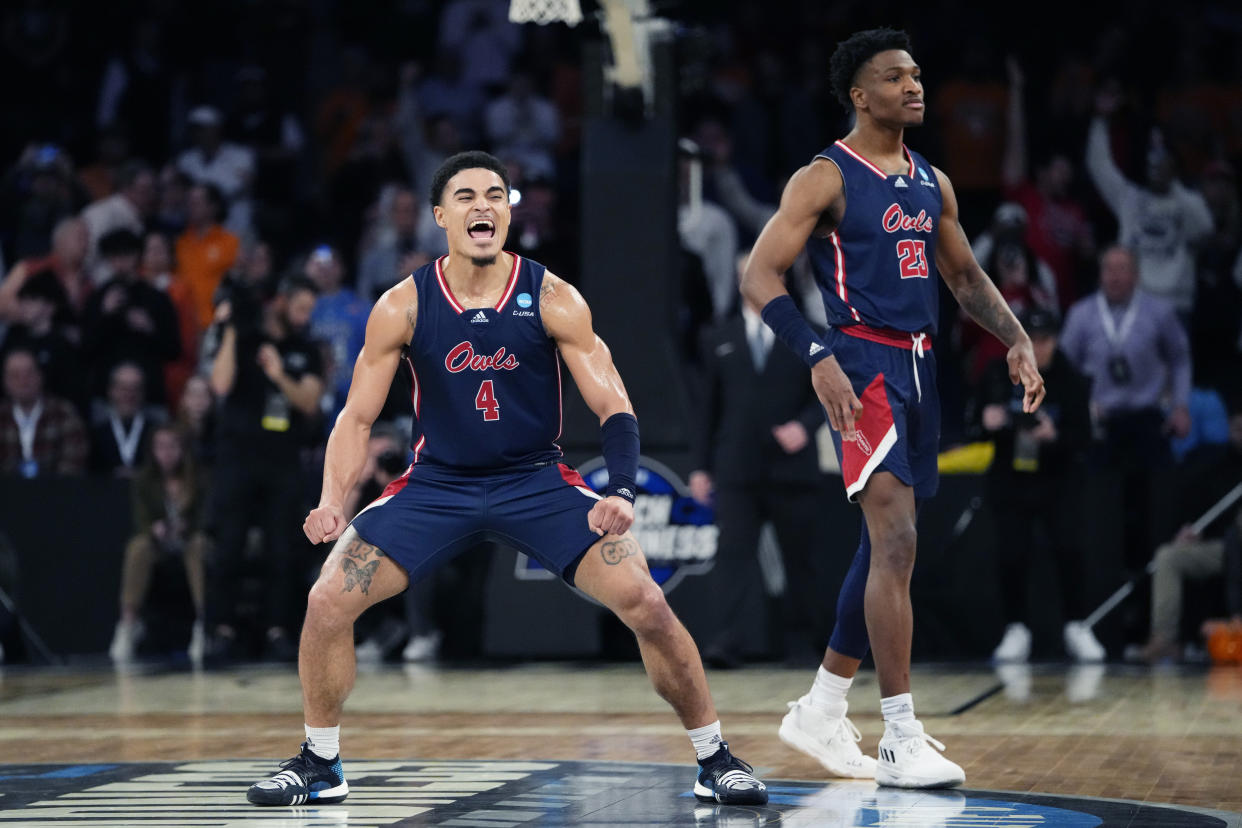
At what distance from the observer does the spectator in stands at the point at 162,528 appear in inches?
496

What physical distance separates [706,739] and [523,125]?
9848 millimetres

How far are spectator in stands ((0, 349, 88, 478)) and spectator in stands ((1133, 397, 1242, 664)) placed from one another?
23.1 feet

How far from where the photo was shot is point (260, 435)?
1200 cm

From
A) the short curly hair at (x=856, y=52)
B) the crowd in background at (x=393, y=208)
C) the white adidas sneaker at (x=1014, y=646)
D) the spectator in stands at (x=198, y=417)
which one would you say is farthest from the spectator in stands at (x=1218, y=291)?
the short curly hair at (x=856, y=52)

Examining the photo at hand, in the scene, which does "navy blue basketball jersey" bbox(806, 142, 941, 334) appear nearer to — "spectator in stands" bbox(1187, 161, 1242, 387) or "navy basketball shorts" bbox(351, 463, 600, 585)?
"navy basketball shorts" bbox(351, 463, 600, 585)

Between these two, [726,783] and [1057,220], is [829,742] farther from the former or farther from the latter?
[1057,220]

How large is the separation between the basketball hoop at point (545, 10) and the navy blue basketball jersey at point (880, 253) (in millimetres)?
4120

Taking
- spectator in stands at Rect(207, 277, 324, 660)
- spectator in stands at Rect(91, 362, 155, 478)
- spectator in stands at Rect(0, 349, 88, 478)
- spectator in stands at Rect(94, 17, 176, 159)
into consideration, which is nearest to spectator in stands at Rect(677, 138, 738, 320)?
spectator in stands at Rect(207, 277, 324, 660)

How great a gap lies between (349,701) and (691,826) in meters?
4.34

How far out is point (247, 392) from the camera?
12.1m

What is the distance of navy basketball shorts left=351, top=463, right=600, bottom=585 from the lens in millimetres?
6090

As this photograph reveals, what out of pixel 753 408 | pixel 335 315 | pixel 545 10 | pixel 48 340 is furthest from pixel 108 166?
pixel 753 408

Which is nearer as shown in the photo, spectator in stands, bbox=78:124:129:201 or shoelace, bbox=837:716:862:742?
shoelace, bbox=837:716:862:742

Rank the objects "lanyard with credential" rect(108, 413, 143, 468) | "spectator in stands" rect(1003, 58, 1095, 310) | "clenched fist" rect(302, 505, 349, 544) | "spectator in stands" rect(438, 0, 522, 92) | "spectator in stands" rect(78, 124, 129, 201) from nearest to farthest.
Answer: "clenched fist" rect(302, 505, 349, 544) < "lanyard with credential" rect(108, 413, 143, 468) < "spectator in stands" rect(1003, 58, 1095, 310) < "spectator in stands" rect(78, 124, 129, 201) < "spectator in stands" rect(438, 0, 522, 92)
